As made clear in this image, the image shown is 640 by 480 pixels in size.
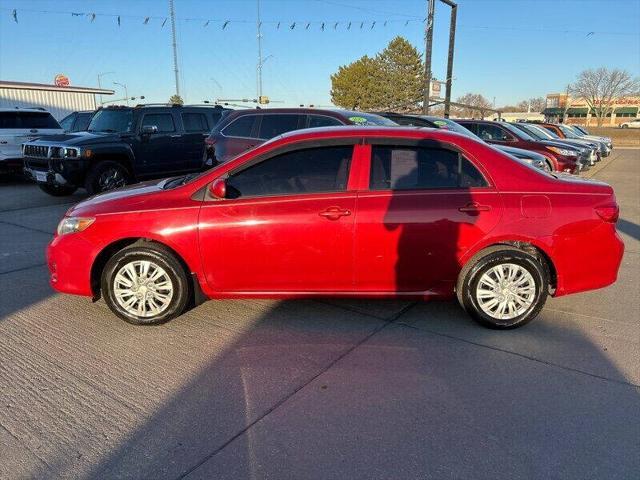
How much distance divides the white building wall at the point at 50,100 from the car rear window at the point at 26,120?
479 inches

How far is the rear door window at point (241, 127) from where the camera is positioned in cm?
879

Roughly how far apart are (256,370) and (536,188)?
2671mm

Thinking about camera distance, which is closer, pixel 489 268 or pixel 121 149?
pixel 489 268

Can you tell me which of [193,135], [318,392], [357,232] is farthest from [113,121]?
[318,392]

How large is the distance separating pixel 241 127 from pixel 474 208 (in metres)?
5.97

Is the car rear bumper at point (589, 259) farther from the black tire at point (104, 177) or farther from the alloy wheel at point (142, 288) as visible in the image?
the black tire at point (104, 177)

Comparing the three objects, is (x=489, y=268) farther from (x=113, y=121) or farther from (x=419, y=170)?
(x=113, y=121)

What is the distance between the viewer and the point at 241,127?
350 inches

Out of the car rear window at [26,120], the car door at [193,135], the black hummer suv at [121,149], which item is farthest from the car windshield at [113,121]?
the car rear window at [26,120]

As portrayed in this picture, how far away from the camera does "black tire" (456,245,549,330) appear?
12.9 feet

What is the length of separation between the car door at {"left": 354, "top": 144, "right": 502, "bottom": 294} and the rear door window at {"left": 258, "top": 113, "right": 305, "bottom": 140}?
188 inches

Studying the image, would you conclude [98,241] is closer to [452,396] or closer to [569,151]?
[452,396]

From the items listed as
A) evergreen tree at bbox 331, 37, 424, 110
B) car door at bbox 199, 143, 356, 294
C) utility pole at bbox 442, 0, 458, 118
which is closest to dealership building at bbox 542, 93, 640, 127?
evergreen tree at bbox 331, 37, 424, 110

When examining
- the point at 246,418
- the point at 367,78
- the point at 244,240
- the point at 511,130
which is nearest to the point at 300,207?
the point at 244,240
